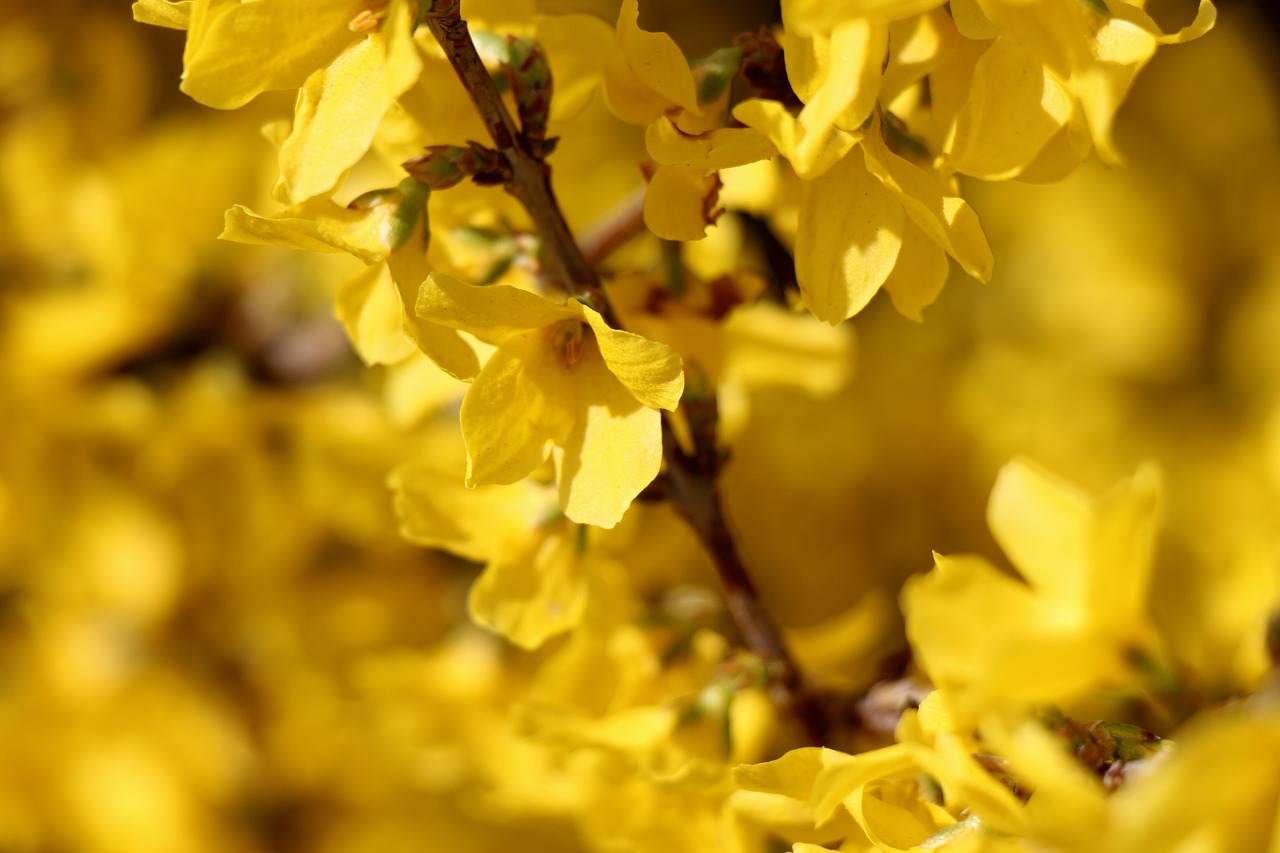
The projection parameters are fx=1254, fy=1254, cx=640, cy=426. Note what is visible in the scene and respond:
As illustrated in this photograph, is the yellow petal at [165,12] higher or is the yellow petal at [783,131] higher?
the yellow petal at [165,12]

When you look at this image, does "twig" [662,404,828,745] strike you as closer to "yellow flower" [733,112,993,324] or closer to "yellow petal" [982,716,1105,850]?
"yellow flower" [733,112,993,324]

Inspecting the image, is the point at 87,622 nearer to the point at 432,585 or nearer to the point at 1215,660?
the point at 432,585

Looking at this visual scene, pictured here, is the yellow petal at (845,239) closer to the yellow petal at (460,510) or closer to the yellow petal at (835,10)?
the yellow petal at (835,10)

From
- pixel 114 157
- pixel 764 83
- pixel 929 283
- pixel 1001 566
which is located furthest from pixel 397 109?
pixel 1001 566

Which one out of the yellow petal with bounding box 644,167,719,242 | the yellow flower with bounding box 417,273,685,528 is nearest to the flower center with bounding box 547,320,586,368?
the yellow flower with bounding box 417,273,685,528

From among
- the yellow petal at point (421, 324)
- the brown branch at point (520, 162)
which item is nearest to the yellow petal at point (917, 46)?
the brown branch at point (520, 162)

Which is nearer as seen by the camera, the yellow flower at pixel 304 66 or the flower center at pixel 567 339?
the yellow flower at pixel 304 66
